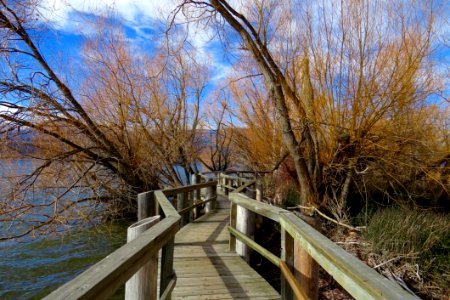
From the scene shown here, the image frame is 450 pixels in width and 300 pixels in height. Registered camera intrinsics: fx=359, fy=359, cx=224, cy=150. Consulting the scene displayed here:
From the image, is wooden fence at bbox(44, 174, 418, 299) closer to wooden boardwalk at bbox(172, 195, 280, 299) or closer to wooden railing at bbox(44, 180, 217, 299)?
wooden railing at bbox(44, 180, 217, 299)

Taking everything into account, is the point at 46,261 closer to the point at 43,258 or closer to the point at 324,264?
the point at 43,258

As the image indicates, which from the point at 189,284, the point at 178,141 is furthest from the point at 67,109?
the point at 189,284

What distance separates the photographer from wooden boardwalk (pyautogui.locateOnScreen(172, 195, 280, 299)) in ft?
12.6

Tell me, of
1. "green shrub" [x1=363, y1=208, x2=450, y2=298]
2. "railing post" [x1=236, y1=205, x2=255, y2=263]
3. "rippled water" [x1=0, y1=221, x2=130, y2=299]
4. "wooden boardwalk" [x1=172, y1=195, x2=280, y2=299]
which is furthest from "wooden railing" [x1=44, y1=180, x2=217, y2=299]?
"rippled water" [x1=0, y1=221, x2=130, y2=299]

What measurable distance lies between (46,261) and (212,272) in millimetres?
6983

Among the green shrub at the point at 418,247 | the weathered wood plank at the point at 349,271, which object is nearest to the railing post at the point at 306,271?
the weathered wood plank at the point at 349,271

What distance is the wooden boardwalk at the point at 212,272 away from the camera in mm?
3834

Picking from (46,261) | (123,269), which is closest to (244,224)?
(123,269)

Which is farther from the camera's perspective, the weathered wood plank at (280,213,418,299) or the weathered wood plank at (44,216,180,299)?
the weathered wood plank at (280,213,418,299)

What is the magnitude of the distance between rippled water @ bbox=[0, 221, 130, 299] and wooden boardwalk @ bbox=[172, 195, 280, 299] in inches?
148

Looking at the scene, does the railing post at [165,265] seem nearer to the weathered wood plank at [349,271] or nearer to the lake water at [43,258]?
the weathered wood plank at [349,271]

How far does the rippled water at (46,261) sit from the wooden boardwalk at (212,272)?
376 cm

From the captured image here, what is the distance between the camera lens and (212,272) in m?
4.54

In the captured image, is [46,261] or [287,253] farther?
[46,261]
